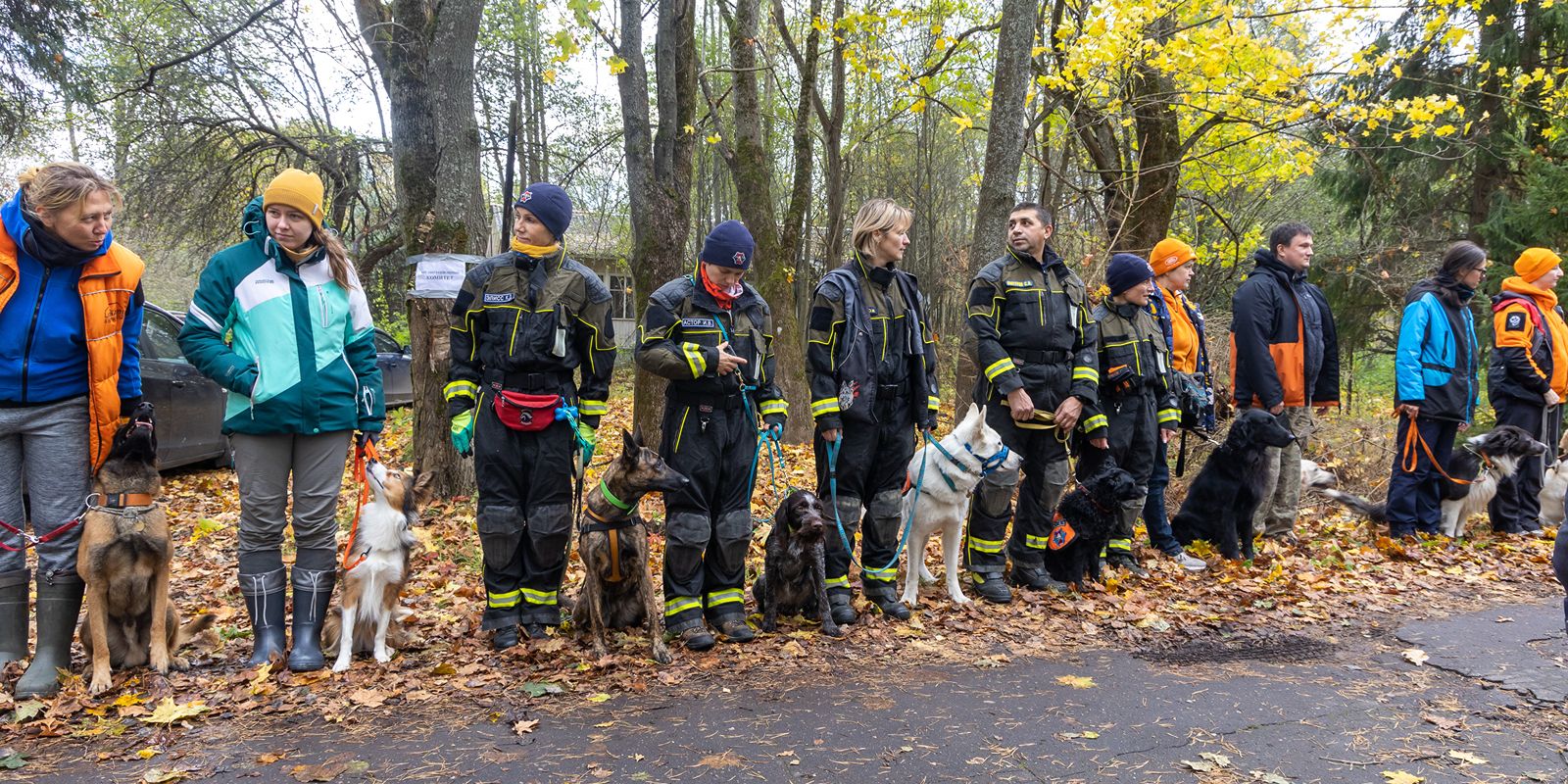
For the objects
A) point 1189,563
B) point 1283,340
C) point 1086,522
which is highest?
point 1283,340

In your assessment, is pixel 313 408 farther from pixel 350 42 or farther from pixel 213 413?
pixel 350 42

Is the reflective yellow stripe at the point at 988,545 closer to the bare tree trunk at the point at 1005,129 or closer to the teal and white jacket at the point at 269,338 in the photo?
the bare tree trunk at the point at 1005,129

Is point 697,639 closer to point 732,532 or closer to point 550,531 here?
point 732,532

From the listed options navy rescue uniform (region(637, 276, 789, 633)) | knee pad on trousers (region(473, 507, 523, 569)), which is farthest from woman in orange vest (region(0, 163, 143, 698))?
navy rescue uniform (region(637, 276, 789, 633))

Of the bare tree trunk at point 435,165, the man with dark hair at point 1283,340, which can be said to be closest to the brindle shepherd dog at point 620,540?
the bare tree trunk at point 435,165

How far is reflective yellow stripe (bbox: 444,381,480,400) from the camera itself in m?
4.28

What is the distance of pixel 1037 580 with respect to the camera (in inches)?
218

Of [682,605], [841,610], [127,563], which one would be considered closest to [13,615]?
[127,563]

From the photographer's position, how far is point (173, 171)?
40.3 feet

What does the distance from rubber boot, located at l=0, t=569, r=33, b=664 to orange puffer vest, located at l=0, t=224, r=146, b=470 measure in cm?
58

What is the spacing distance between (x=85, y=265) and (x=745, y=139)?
6870mm

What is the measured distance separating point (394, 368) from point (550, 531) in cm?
1040

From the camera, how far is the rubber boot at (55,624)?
3734 mm

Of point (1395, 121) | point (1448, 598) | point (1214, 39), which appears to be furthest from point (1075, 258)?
point (1448, 598)
